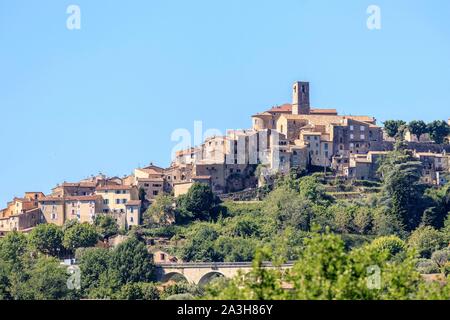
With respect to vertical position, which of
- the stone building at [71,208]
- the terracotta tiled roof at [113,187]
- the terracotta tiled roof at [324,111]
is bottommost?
the stone building at [71,208]

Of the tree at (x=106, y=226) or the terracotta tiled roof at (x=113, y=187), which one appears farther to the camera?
the terracotta tiled roof at (x=113, y=187)

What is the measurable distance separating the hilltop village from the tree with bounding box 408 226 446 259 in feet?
26.8

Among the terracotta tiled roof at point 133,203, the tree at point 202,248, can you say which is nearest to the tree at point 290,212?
the tree at point 202,248

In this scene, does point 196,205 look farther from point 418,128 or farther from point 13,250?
point 418,128

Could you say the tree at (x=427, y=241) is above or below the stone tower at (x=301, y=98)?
below

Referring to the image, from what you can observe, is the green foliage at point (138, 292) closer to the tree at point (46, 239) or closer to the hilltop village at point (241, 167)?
the tree at point (46, 239)

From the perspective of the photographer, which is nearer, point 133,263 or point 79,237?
point 133,263

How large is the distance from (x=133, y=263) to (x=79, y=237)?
5.65 m

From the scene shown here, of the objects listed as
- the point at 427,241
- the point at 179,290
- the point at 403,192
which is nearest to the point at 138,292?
the point at 179,290

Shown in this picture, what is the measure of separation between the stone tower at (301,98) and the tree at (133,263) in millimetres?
21849

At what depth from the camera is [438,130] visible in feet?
303

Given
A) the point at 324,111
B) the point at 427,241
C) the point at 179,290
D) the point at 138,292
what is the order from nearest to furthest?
1. the point at 138,292
2. the point at 179,290
3. the point at 427,241
4. the point at 324,111

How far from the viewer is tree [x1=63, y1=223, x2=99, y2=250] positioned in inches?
3137

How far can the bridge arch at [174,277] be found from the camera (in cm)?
7581
